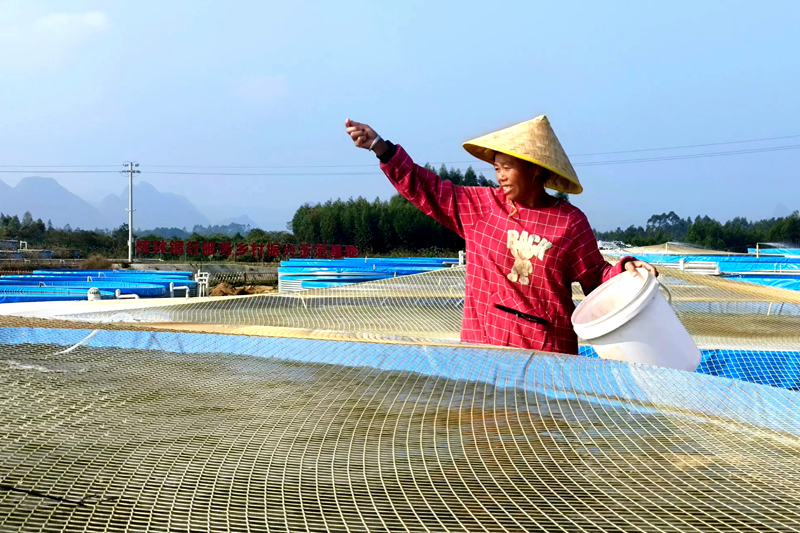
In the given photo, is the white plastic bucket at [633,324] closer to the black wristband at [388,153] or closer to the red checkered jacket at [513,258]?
the red checkered jacket at [513,258]

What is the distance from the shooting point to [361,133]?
82.5 inches

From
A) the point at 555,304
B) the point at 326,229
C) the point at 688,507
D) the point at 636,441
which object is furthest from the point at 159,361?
the point at 326,229

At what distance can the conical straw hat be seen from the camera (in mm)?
2025

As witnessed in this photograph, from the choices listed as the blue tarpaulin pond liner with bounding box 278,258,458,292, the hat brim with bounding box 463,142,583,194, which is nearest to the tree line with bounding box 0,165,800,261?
the blue tarpaulin pond liner with bounding box 278,258,458,292

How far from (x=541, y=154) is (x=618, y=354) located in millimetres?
550

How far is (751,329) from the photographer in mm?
4246

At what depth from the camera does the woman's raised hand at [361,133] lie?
209 centimetres

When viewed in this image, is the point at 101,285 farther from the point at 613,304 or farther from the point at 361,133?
the point at 613,304

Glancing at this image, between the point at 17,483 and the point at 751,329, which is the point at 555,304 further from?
the point at 751,329

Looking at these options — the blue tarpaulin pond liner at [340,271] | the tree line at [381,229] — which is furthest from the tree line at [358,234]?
the blue tarpaulin pond liner at [340,271]

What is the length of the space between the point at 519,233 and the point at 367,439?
917 millimetres

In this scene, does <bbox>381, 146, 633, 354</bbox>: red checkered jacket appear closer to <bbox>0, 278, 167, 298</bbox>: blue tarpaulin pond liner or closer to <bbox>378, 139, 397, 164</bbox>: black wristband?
<bbox>378, 139, 397, 164</bbox>: black wristband

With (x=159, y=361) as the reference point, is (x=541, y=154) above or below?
above

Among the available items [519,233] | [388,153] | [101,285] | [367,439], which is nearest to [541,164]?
[519,233]
